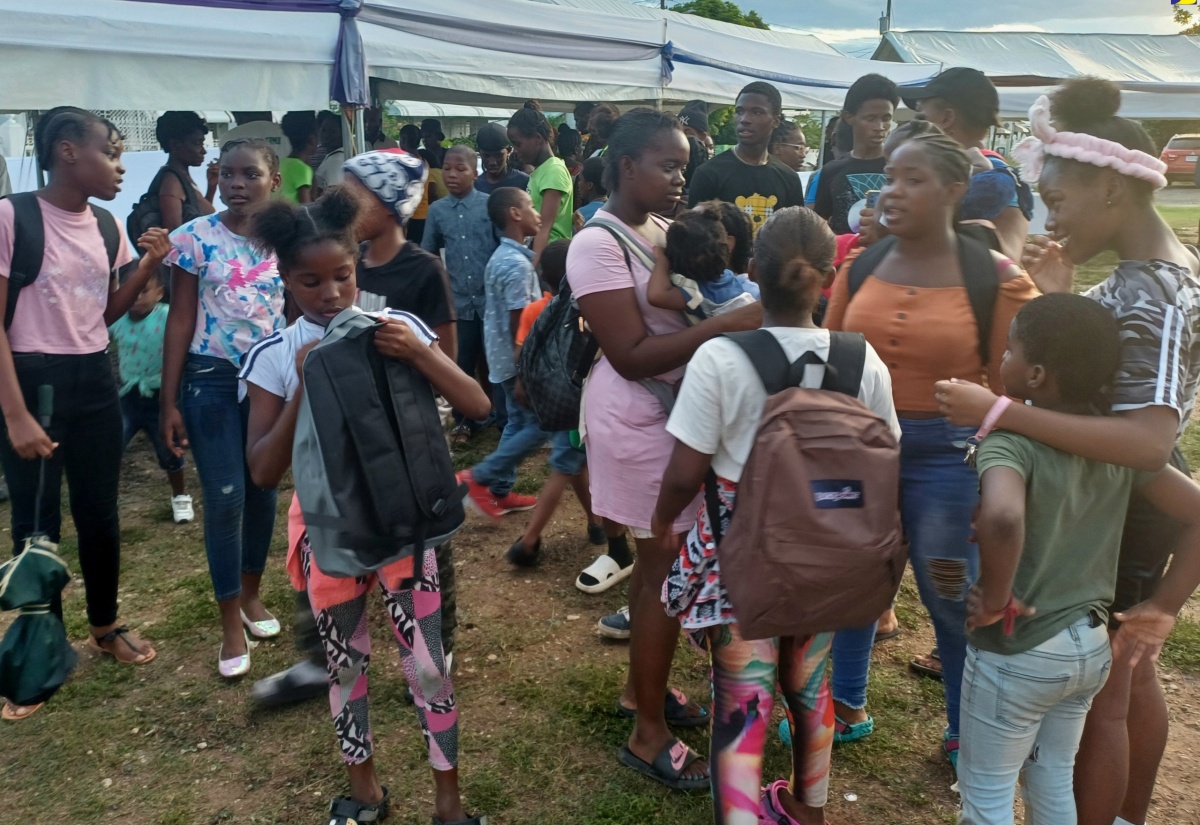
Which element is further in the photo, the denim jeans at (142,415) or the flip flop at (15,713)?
the denim jeans at (142,415)

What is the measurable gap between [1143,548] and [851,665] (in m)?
1.09

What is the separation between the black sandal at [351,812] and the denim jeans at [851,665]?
153 centimetres

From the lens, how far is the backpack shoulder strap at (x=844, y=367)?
2.11 meters

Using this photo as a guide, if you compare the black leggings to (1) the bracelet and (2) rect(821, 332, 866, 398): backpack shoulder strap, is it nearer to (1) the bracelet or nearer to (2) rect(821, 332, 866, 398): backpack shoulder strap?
(2) rect(821, 332, 866, 398): backpack shoulder strap

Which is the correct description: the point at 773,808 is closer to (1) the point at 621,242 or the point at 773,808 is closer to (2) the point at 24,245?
(1) the point at 621,242

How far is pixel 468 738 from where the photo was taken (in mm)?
3148

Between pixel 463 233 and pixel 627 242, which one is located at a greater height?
pixel 627 242

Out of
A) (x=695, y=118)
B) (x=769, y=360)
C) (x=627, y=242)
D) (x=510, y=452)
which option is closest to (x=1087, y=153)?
(x=769, y=360)

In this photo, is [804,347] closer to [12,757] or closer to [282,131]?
[12,757]

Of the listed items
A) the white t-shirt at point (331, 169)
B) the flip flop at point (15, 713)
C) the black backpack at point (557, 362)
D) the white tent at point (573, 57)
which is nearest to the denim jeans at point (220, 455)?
the flip flop at point (15, 713)

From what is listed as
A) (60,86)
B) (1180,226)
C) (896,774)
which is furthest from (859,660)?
(1180,226)

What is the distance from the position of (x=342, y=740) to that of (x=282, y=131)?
635 cm

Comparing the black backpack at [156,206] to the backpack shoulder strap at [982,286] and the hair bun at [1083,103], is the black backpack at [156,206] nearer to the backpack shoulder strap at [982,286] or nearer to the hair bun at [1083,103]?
the backpack shoulder strap at [982,286]

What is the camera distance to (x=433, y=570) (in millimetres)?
2504
